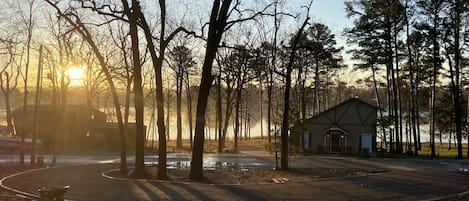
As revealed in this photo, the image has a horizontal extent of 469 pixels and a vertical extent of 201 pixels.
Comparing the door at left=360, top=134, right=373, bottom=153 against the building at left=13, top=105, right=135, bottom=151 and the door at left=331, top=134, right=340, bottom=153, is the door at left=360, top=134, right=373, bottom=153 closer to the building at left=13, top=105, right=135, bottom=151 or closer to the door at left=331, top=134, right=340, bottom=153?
the door at left=331, top=134, right=340, bottom=153

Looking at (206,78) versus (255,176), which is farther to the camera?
(255,176)

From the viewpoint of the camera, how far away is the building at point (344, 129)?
44219 millimetres

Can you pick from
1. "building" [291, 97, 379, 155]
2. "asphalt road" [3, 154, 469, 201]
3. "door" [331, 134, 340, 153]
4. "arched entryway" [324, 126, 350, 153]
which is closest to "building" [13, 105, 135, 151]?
"building" [291, 97, 379, 155]

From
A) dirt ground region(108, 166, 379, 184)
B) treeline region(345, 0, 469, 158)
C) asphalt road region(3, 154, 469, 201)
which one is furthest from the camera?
treeline region(345, 0, 469, 158)

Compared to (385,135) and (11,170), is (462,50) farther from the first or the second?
(11,170)

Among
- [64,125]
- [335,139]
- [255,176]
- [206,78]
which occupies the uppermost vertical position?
[206,78]

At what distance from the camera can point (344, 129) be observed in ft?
147

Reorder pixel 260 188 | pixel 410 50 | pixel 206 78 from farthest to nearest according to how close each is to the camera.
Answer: pixel 410 50 → pixel 206 78 → pixel 260 188

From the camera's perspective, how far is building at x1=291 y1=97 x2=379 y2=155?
44.2 meters

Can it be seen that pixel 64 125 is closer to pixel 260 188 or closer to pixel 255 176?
pixel 255 176

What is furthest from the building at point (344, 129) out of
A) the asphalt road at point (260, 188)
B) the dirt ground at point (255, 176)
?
the asphalt road at point (260, 188)

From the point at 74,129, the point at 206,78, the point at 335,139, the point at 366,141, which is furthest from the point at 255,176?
the point at 74,129

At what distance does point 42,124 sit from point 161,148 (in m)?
35.0

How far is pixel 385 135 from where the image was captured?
46.5 meters
